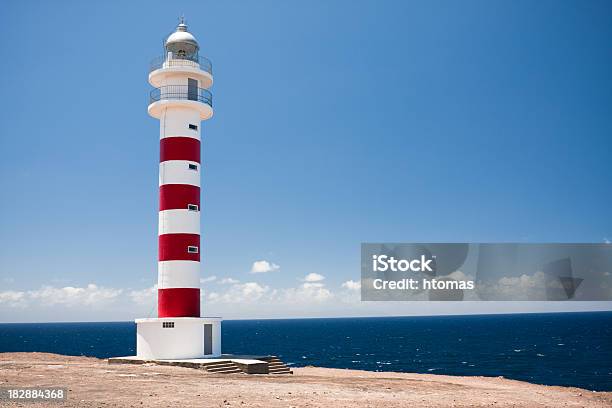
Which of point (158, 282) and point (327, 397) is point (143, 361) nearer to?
point (158, 282)

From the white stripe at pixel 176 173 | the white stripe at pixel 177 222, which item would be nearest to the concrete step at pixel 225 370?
the white stripe at pixel 177 222

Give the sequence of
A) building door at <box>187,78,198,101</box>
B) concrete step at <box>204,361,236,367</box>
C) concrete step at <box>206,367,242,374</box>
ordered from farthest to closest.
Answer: building door at <box>187,78,198,101</box>
concrete step at <box>204,361,236,367</box>
concrete step at <box>206,367,242,374</box>

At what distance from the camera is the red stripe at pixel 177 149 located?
110ft

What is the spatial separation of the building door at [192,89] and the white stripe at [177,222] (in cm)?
643

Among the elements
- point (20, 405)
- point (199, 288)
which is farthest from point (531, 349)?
point (20, 405)

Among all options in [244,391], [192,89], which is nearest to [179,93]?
[192,89]

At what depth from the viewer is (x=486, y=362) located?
69.2 meters

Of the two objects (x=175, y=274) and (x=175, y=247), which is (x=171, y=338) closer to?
(x=175, y=274)

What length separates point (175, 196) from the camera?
3319 centimetres

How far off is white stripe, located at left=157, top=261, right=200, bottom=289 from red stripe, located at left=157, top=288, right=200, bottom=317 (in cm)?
26

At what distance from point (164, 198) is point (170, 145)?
2863 millimetres

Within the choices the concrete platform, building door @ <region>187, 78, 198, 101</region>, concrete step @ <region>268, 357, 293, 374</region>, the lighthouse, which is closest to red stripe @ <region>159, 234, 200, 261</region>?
the lighthouse

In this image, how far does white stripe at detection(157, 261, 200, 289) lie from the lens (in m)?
32.7

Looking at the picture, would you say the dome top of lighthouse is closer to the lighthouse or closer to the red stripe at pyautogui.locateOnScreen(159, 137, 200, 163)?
the lighthouse
